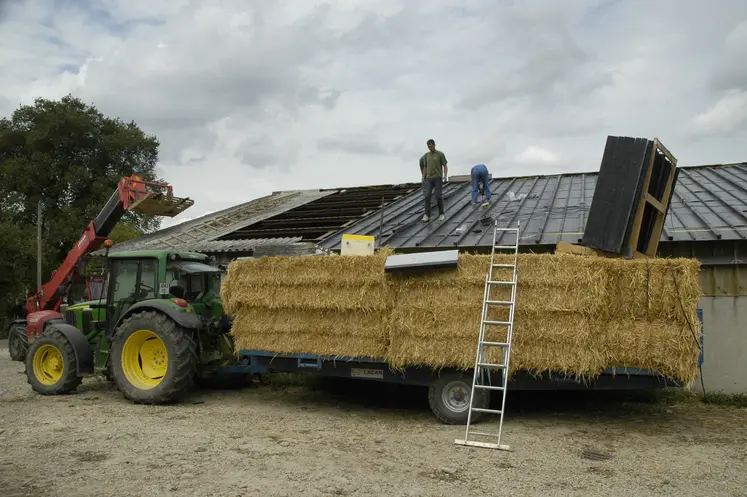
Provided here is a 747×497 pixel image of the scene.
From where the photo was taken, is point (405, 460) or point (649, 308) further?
point (649, 308)

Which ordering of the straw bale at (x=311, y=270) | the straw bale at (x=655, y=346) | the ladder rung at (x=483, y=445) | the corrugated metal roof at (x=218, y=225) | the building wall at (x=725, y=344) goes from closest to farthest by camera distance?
the ladder rung at (x=483, y=445) → the straw bale at (x=655, y=346) → the straw bale at (x=311, y=270) → the building wall at (x=725, y=344) → the corrugated metal roof at (x=218, y=225)

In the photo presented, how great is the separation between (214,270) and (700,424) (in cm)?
739

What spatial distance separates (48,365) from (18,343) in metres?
6.89

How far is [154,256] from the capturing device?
9195mm

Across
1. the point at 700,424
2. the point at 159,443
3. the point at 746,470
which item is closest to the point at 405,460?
the point at 159,443

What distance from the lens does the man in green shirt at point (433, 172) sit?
12.9 meters

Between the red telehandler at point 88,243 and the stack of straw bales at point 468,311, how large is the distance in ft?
22.1

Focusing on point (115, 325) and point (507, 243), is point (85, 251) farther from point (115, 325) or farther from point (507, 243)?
point (507, 243)

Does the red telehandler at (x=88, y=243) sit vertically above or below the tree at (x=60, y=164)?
below

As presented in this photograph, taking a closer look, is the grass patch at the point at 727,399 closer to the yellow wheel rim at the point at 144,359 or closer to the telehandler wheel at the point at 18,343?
the yellow wheel rim at the point at 144,359

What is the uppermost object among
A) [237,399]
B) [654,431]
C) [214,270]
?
[214,270]

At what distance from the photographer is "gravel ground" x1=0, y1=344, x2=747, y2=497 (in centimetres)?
492

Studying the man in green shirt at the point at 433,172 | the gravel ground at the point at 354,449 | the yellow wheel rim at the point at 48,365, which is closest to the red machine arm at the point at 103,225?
the yellow wheel rim at the point at 48,365

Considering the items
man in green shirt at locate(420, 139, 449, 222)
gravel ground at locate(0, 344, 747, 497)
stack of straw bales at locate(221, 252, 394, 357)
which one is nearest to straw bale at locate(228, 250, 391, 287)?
stack of straw bales at locate(221, 252, 394, 357)
